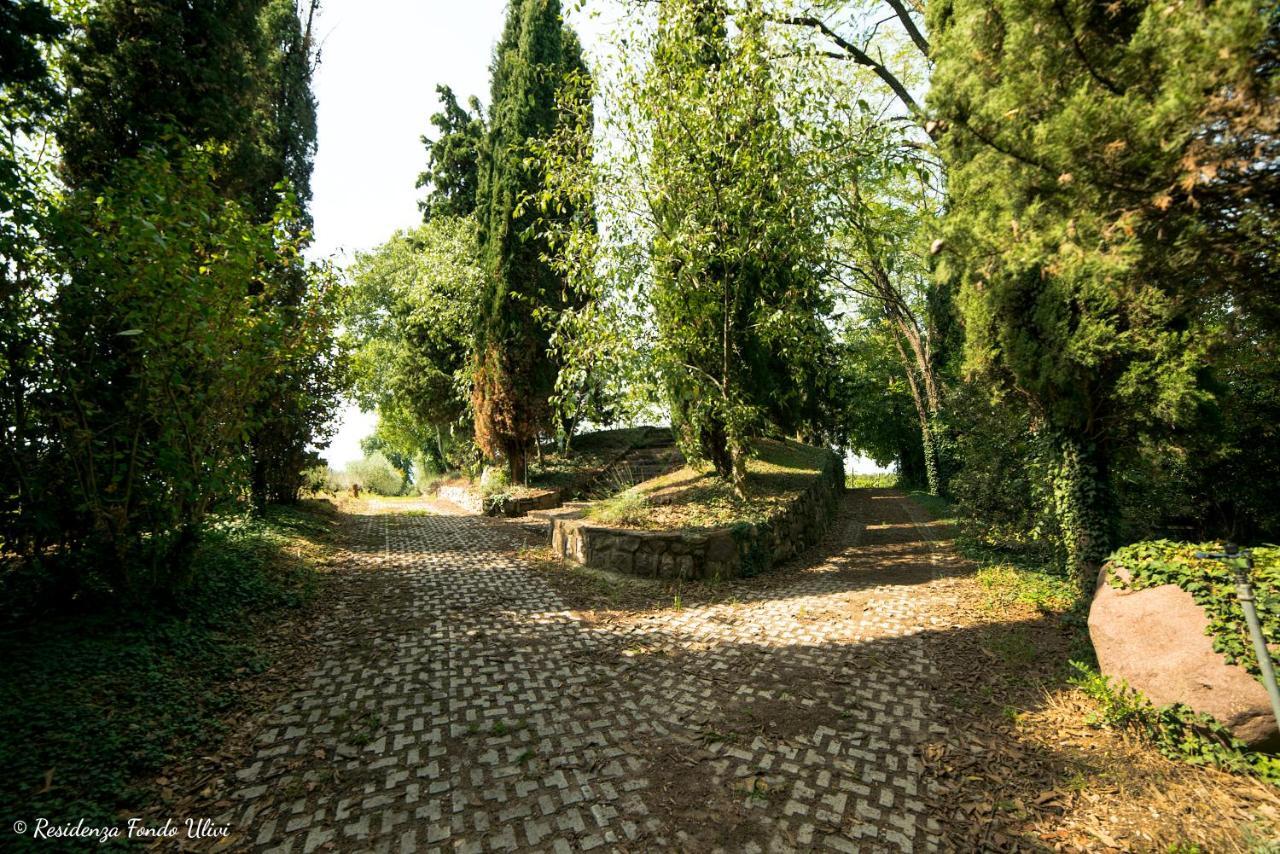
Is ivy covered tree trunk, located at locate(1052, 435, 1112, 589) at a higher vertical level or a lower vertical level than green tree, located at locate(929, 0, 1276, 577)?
lower

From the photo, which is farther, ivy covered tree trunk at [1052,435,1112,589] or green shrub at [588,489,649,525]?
green shrub at [588,489,649,525]

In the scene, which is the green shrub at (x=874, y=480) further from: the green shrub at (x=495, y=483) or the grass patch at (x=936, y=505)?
the green shrub at (x=495, y=483)

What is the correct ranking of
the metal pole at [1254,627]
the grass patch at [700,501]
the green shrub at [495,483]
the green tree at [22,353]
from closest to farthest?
1. the metal pole at [1254,627]
2. the green tree at [22,353]
3. the grass patch at [700,501]
4. the green shrub at [495,483]

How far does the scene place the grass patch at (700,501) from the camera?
327 inches

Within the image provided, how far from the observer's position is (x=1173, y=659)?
11.3 ft

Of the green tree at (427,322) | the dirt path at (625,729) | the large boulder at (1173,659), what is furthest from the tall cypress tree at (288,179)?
the large boulder at (1173,659)

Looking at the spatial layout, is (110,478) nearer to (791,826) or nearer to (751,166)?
(791,826)

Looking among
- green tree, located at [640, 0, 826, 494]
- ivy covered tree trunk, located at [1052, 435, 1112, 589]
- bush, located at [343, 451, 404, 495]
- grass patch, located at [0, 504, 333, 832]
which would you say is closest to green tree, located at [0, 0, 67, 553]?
grass patch, located at [0, 504, 333, 832]

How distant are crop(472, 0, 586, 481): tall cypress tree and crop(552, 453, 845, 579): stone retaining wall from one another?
5.94 meters

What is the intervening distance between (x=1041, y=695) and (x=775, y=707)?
2.21 meters

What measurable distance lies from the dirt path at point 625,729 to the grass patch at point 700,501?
158cm

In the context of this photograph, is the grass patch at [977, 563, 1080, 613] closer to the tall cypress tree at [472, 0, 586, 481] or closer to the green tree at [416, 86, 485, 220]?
the tall cypress tree at [472, 0, 586, 481]

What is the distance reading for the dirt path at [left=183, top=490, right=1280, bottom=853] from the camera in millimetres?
2816

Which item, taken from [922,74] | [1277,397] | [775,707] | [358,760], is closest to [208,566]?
[358,760]
